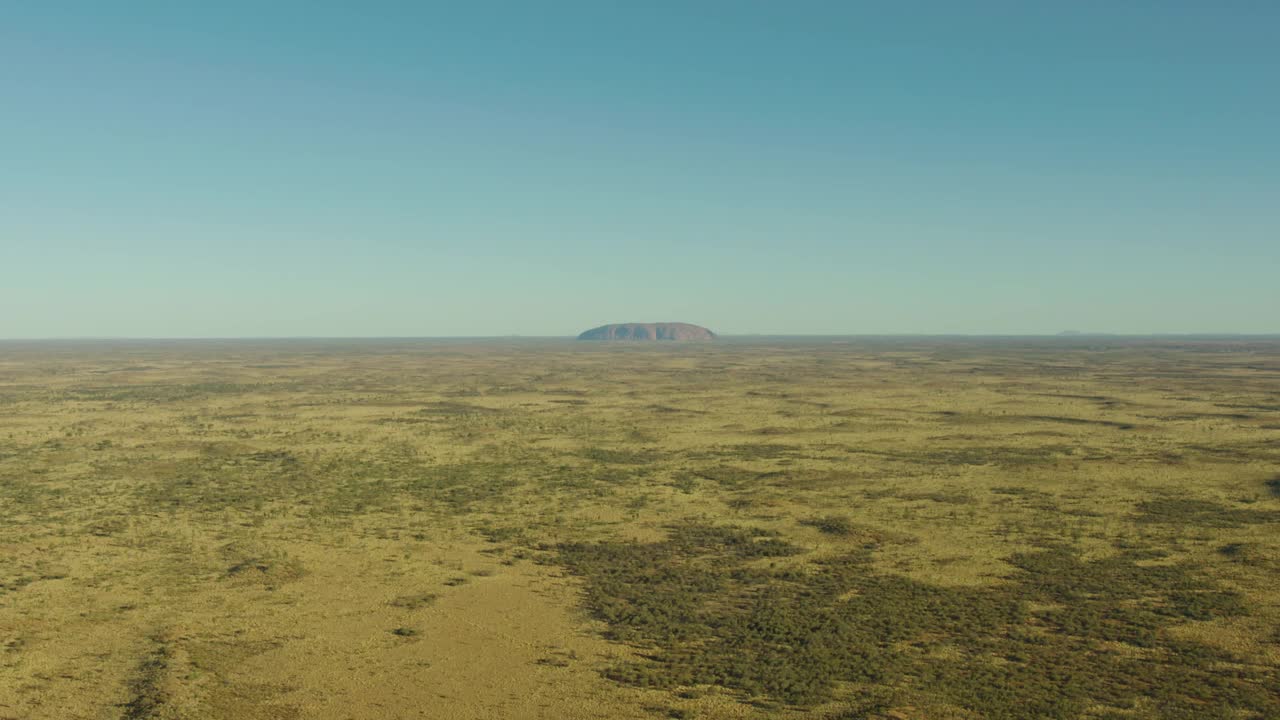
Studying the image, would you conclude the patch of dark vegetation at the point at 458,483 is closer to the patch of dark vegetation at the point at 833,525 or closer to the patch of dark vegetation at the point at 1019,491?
the patch of dark vegetation at the point at 833,525

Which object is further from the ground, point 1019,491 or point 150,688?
point 1019,491

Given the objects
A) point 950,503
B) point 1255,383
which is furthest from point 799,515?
point 1255,383

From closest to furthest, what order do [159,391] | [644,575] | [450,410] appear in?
[644,575], [450,410], [159,391]

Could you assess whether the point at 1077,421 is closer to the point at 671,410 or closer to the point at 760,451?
the point at 760,451

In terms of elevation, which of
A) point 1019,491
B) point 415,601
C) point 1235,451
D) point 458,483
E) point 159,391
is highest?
point 159,391

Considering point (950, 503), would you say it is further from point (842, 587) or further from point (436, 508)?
point (436, 508)

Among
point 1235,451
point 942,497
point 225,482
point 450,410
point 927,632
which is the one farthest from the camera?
point 450,410

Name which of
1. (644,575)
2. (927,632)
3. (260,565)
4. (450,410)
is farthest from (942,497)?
(450,410)
